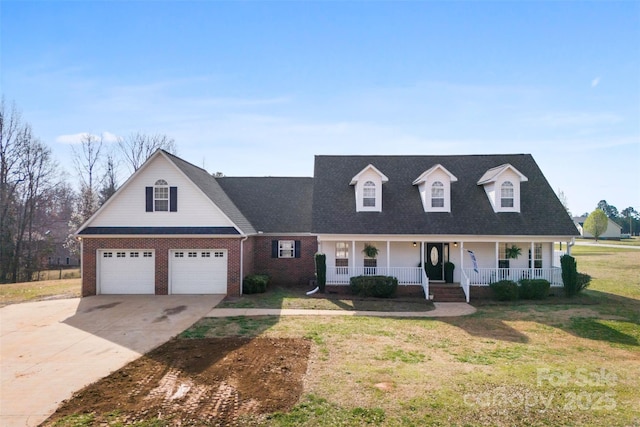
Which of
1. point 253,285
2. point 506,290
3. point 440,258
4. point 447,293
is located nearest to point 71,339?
point 253,285

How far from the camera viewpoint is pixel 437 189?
20375 mm

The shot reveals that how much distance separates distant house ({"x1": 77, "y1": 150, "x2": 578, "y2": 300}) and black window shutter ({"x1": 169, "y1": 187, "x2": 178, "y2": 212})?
0.05 meters

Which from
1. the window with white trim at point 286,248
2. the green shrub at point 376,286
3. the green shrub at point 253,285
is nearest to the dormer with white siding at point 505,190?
the green shrub at point 376,286

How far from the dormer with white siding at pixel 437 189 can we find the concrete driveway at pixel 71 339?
12.4 meters

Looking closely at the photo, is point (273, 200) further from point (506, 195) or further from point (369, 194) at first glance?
point (506, 195)

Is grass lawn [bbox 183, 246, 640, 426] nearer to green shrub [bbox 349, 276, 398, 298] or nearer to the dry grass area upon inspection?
the dry grass area

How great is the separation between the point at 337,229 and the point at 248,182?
9.45 metres

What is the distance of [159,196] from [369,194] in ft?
36.9

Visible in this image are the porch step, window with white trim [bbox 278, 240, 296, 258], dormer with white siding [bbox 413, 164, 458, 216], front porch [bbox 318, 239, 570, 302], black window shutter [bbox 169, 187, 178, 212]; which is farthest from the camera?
window with white trim [bbox 278, 240, 296, 258]

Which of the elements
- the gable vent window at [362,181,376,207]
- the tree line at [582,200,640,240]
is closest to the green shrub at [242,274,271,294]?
the gable vent window at [362,181,376,207]

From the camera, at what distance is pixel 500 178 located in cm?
2002

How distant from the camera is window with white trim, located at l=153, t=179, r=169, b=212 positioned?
18.2 m

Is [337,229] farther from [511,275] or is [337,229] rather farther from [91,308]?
[91,308]

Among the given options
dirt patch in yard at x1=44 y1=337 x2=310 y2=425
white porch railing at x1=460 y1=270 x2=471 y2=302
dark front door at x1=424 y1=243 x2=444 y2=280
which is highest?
dark front door at x1=424 y1=243 x2=444 y2=280
